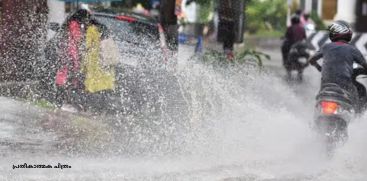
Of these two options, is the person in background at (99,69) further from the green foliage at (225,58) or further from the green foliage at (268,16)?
the green foliage at (268,16)

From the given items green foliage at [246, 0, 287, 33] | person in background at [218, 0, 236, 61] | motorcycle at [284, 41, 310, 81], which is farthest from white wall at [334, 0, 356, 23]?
person in background at [218, 0, 236, 61]

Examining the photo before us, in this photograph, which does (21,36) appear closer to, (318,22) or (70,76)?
(70,76)

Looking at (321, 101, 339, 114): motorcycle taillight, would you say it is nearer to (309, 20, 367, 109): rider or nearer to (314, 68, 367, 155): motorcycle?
(314, 68, 367, 155): motorcycle

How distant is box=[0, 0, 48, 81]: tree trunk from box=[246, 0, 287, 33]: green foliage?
62.4ft

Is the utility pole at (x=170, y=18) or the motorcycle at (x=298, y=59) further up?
the utility pole at (x=170, y=18)

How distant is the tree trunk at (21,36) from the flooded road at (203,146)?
1257 millimetres

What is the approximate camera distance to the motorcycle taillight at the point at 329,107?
8203mm

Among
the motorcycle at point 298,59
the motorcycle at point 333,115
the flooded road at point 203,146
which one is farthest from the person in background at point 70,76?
the motorcycle at point 298,59

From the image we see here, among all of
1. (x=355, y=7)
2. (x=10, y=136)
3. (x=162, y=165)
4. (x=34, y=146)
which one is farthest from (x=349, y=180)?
(x=355, y=7)

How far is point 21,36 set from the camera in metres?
13.1

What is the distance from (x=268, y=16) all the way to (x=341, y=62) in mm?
24778

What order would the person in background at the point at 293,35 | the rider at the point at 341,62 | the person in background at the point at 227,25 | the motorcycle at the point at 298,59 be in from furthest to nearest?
the person in background at the point at 293,35, the motorcycle at the point at 298,59, the person in background at the point at 227,25, the rider at the point at 341,62

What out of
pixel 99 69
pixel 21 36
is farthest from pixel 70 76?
pixel 21 36

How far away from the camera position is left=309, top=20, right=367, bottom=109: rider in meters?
8.48
